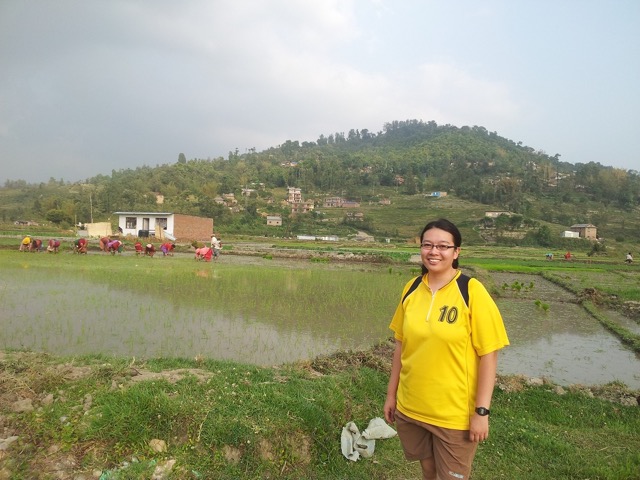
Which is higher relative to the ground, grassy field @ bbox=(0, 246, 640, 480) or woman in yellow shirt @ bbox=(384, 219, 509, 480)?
woman in yellow shirt @ bbox=(384, 219, 509, 480)

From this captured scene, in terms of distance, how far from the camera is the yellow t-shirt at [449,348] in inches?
92.3

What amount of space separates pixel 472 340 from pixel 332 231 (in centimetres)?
5787

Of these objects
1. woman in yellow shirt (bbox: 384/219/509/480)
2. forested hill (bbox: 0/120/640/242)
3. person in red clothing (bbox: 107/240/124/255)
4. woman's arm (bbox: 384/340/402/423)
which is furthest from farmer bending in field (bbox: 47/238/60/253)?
forested hill (bbox: 0/120/640/242)

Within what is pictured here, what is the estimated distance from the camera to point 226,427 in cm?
349

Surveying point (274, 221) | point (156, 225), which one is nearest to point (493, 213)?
point (274, 221)

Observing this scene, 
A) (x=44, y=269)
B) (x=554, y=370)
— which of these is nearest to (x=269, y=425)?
(x=554, y=370)

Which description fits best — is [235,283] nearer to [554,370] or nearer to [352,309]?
[352,309]

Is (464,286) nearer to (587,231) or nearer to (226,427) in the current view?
(226,427)

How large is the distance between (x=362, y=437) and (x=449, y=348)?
6.36 feet

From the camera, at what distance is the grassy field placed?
3.25 meters

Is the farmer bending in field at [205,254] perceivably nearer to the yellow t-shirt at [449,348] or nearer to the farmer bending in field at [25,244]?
the farmer bending in field at [25,244]

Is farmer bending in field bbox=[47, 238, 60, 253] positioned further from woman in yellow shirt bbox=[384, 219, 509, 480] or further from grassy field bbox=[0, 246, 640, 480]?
woman in yellow shirt bbox=[384, 219, 509, 480]

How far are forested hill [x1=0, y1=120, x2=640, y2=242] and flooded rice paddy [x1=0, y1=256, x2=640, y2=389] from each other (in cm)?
4622

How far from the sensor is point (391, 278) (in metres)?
18.6
